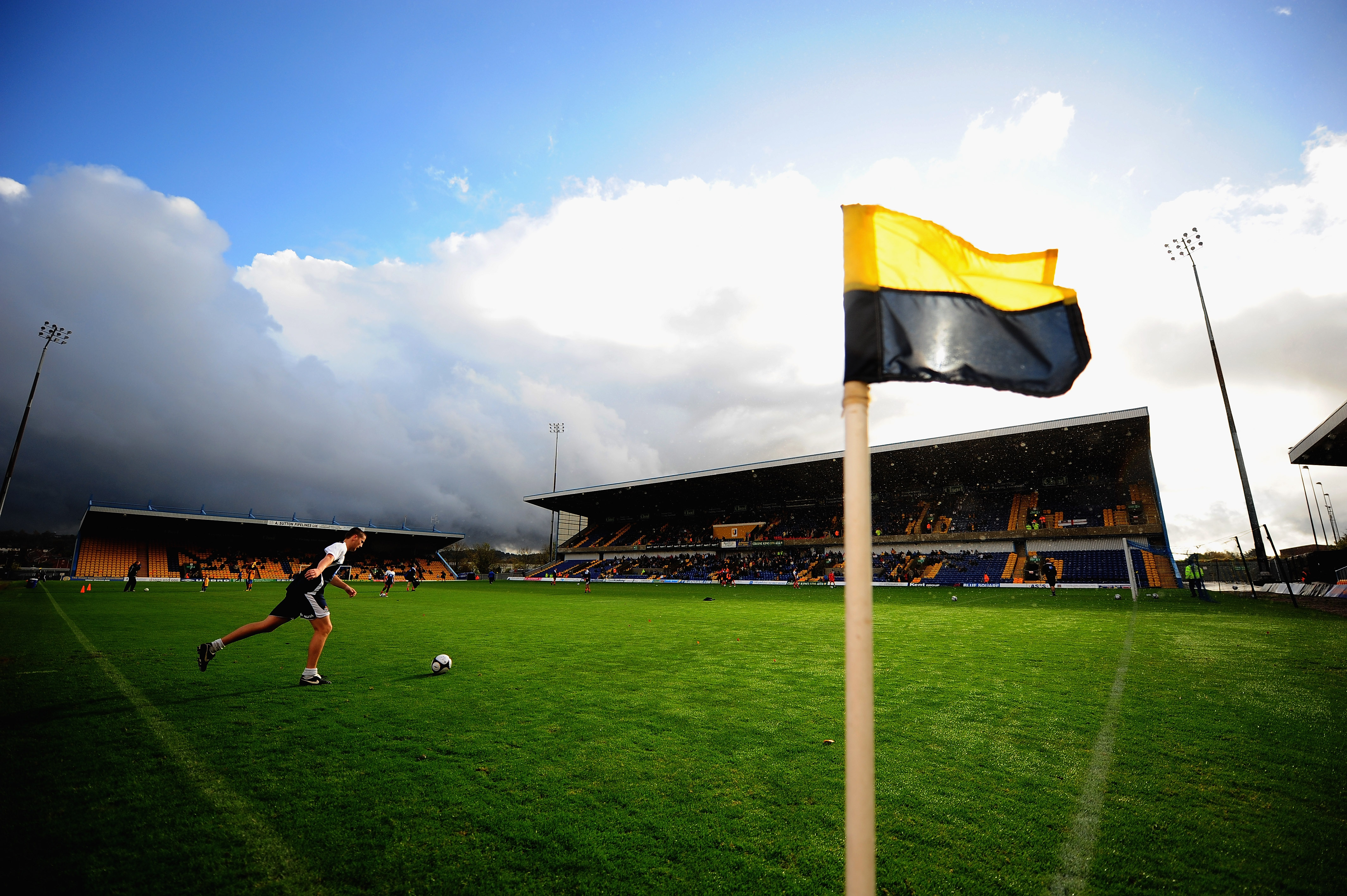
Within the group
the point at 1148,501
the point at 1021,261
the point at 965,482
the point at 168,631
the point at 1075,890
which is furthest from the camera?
the point at 965,482

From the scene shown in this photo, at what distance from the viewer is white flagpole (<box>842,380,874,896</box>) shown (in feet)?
5.28

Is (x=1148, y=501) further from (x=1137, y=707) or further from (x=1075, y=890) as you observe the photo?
(x=1075, y=890)

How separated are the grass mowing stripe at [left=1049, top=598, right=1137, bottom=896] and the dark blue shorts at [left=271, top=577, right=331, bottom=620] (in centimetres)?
699

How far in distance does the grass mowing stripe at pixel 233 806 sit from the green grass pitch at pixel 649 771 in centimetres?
2

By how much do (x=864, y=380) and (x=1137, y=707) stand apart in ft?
19.1

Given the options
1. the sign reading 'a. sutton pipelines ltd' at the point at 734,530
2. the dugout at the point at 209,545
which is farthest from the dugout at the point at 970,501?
the dugout at the point at 209,545

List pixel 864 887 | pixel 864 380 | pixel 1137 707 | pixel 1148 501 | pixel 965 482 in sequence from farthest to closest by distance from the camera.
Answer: pixel 965 482, pixel 1148 501, pixel 1137 707, pixel 864 380, pixel 864 887

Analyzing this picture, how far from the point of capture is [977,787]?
141 inches

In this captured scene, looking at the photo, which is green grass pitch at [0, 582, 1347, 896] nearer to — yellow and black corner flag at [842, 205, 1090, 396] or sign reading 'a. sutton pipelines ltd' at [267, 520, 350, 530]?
yellow and black corner flag at [842, 205, 1090, 396]

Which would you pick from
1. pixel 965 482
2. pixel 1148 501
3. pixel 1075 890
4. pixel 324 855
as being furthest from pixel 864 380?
pixel 965 482

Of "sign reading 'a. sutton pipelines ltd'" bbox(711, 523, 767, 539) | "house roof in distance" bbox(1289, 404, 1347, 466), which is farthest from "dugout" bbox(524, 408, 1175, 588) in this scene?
"house roof in distance" bbox(1289, 404, 1347, 466)

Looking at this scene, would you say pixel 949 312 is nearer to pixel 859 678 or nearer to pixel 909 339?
pixel 909 339

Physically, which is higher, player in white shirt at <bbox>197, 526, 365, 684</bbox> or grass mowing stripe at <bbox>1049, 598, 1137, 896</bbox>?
player in white shirt at <bbox>197, 526, 365, 684</bbox>

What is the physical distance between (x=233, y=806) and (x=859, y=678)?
12.6ft
